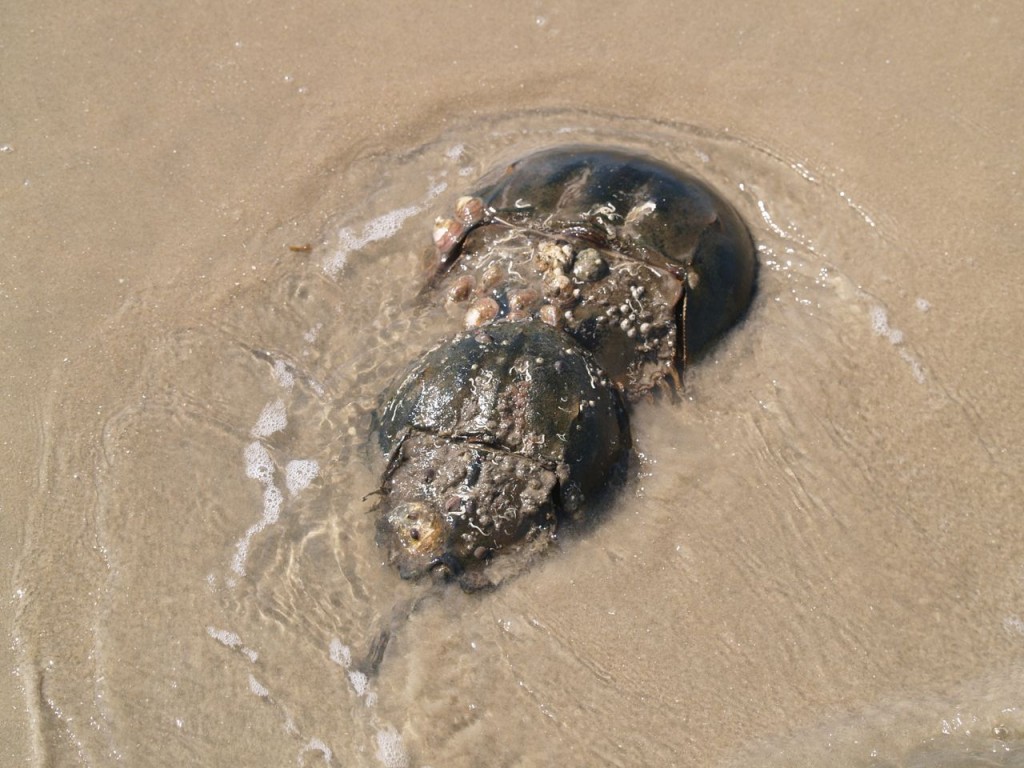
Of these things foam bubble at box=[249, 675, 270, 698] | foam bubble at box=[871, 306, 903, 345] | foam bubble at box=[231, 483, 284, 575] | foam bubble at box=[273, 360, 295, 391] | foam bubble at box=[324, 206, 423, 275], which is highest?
foam bubble at box=[324, 206, 423, 275]

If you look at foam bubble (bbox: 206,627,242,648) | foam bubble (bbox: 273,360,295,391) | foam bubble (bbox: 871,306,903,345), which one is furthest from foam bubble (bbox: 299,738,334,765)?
foam bubble (bbox: 871,306,903,345)

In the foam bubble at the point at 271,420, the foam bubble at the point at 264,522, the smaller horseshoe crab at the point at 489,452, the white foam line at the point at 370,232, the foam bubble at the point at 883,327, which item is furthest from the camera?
the white foam line at the point at 370,232

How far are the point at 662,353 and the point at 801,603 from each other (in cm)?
113

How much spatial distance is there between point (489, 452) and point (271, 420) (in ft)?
3.52

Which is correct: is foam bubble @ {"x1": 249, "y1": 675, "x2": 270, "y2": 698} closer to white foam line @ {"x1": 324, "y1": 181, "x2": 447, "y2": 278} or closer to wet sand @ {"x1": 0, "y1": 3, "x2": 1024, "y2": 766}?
wet sand @ {"x1": 0, "y1": 3, "x2": 1024, "y2": 766}

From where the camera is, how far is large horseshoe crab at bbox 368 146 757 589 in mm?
3012

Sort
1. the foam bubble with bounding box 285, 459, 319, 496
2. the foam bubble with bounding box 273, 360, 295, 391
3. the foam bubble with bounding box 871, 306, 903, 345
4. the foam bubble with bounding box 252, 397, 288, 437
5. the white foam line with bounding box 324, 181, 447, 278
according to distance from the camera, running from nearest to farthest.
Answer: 1. the foam bubble with bounding box 285, 459, 319, 496
2. the foam bubble with bounding box 252, 397, 288, 437
3. the foam bubble with bounding box 273, 360, 295, 391
4. the foam bubble with bounding box 871, 306, 903, 345
5. the white foam line with bounding box 324, 181, 447, 278

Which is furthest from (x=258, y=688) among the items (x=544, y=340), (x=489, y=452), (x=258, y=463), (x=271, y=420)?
(x=544, y=340)

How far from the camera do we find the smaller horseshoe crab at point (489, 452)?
2.98 meters

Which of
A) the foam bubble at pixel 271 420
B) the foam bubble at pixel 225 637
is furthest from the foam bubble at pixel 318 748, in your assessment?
the foam bubble at pixel 271 420

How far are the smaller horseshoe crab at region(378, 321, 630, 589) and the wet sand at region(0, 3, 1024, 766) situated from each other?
0.24 m

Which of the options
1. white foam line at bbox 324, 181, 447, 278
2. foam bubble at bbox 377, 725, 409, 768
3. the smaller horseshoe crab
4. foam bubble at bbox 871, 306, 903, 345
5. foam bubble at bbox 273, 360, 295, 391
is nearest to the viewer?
foam bubble at bbox 377, 725, 409, 768

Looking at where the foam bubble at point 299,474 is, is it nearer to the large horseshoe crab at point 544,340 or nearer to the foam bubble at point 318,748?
the large horseshoe crab at point 544,340

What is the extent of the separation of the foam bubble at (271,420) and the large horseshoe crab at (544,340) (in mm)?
469
